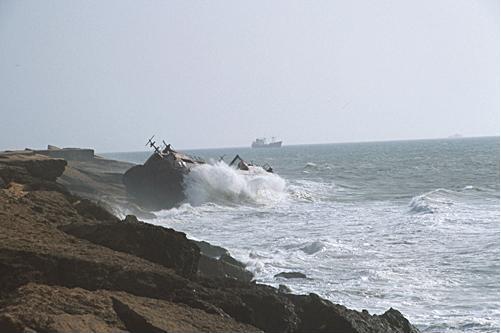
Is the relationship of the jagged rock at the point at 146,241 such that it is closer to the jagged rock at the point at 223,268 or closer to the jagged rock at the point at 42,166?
the jagged rock at the point at 223,268

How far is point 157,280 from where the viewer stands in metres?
7.01

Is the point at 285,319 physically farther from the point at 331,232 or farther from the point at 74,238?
the point at 331,232

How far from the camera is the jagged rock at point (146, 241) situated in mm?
8359

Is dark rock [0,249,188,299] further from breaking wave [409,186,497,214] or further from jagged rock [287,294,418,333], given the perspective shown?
breaking wave [409,186,497,214]

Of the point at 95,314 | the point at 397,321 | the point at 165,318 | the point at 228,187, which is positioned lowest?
the point at 397,321

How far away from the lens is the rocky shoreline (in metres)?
5.70

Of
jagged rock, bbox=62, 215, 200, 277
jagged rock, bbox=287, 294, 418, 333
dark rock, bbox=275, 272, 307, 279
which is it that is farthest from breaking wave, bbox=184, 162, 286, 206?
jagged rock, bbox=287, 294, 418, 333

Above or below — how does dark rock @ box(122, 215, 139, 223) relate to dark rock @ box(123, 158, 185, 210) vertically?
above

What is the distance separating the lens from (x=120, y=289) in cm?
664

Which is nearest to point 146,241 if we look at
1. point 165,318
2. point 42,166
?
point 165,318

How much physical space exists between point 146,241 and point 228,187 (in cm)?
2535

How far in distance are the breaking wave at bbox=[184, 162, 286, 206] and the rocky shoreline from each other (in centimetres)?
2048

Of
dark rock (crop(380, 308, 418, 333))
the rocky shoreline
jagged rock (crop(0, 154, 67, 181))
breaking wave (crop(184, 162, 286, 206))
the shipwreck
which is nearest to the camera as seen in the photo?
the rocky shoreline

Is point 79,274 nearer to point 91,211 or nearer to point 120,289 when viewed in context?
point 120,289
